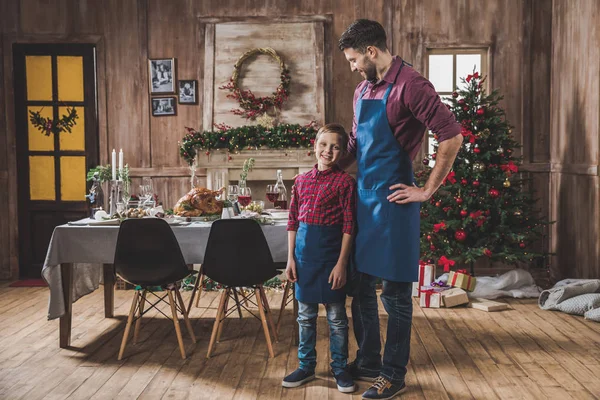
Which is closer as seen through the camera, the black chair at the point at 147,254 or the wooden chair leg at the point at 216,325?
the black chair at the point at 147,254

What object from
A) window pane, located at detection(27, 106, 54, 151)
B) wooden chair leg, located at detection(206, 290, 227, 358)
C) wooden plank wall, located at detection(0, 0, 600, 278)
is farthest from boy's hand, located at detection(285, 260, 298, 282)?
window pane, located at detection(27, 106, 54, 151)

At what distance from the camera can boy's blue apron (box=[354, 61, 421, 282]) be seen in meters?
2.93

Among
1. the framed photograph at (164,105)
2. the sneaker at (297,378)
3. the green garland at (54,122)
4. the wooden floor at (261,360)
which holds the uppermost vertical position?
the framed photograph at (164,105)

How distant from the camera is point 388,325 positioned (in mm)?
3029

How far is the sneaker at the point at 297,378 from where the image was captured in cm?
323

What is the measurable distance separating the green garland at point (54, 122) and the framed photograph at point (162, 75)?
875 millimetres

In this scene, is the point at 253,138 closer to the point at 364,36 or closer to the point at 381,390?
the point at 364,36

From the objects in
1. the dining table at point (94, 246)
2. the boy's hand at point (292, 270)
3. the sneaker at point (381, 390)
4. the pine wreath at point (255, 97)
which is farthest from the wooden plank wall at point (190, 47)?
the sneaker at point (381, 390)

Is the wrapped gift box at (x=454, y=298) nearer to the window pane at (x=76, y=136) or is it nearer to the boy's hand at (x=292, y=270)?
the boy's hand at (x=292, y=270)

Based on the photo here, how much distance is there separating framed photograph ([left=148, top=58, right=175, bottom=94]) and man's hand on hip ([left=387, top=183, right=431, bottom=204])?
13.6 ft

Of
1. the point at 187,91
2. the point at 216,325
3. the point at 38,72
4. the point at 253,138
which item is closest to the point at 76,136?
the point at 38,72

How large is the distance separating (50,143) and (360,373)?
4.54 metres

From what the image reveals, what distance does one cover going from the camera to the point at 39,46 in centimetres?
634

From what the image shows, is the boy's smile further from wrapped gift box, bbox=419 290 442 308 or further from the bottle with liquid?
wrapped gift box, bbox=419 290 442 308
